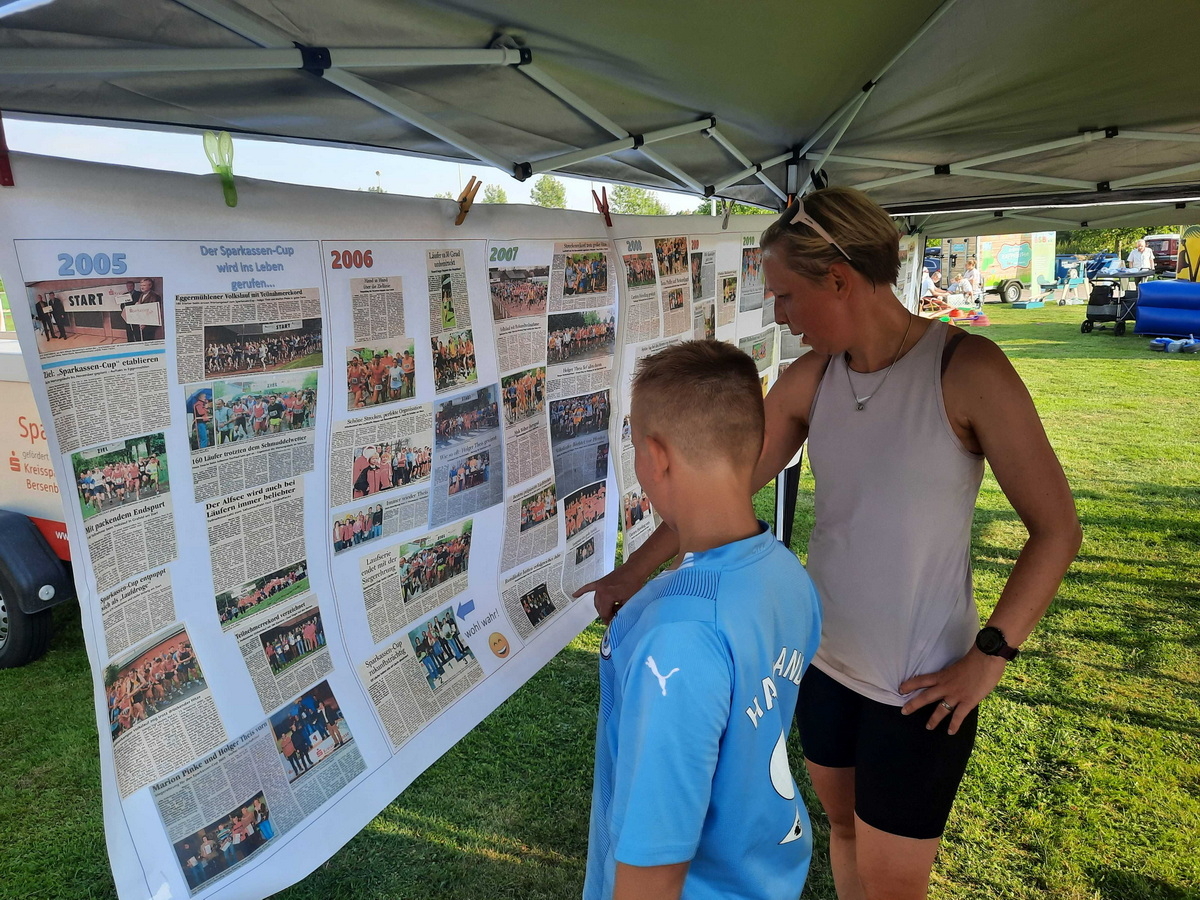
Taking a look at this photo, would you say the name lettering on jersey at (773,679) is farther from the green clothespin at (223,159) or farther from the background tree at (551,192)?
the background tree at (551,192)

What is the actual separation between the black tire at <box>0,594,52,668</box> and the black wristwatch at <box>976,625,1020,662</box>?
4000 millimetres

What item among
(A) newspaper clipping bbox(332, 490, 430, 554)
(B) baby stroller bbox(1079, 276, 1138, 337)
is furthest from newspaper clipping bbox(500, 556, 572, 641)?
(B) baby stroller bbox(1079, 276, 1138, 337)

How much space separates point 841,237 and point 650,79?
2.17ft

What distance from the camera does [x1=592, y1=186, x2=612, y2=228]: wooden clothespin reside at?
2.03 meters

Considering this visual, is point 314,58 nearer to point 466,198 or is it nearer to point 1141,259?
point 466,198

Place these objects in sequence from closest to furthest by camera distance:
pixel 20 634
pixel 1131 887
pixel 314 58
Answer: pixel 314 58 < pixel 1131 887 < pixel 20 634

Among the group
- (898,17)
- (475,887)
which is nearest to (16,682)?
(475,887)

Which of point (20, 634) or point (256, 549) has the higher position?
point (256, 549)

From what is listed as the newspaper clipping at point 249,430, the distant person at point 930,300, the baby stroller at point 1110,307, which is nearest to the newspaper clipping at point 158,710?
the newspaper clipping at point 249,430

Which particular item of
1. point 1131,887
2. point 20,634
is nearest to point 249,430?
point 1131,887

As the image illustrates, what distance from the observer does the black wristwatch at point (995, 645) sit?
4.45 feet

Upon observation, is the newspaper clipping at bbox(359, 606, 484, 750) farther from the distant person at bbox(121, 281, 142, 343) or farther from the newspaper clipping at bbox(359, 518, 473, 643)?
the distant person at bbox(121, 281, 142, 343)

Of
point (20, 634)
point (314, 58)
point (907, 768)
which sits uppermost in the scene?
point (314, 58)

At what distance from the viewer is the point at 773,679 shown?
0.95 meters
